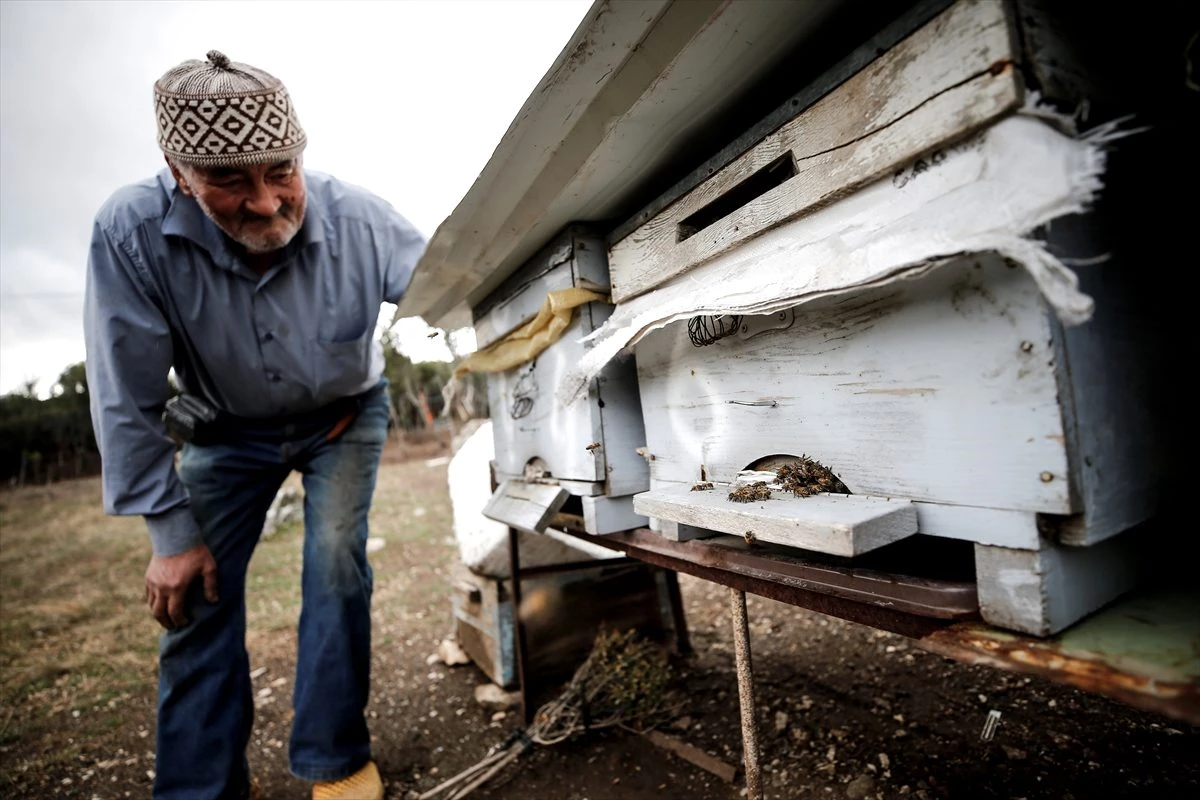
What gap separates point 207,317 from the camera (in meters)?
2.25

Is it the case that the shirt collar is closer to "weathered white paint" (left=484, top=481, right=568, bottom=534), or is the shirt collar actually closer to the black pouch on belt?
the black pouch on belt

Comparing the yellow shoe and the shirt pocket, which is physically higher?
the shirt pocket

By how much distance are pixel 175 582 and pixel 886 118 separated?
2709 millimetres

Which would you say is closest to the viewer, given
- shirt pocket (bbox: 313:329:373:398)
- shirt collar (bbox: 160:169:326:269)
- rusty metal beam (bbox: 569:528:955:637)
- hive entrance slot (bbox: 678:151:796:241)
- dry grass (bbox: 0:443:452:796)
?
rusty metal beam (bbox: 569:528:955:637)

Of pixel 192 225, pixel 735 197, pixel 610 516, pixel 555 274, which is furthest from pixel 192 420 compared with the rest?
pixel 735 197

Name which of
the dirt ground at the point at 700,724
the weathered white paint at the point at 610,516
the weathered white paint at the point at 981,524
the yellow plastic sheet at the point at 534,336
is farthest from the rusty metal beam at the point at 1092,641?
the dirt ground at the point at 700,724

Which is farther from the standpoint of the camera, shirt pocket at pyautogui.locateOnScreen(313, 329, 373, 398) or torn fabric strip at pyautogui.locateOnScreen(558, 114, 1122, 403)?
shirt pocket at pyautogui.locateOnScreen(313, 329, 373, 398)

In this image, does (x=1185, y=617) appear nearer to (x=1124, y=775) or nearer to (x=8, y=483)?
(x=1124, y=775)

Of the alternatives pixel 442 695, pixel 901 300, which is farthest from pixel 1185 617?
pixel 442 695

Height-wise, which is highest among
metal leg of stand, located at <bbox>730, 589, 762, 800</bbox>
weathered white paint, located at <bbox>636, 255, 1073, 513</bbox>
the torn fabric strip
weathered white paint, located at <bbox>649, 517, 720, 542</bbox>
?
the torn fabric strip

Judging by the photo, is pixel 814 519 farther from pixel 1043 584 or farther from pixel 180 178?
pixel 180 178

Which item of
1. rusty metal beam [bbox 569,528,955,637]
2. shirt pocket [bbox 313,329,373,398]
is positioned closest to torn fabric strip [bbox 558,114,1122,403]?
rusty metal beam [bbox 569,528,955,637]

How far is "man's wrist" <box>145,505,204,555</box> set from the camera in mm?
2104

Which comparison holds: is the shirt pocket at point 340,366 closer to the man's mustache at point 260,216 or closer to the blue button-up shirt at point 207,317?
the blue button-up shirt at point 207,317
